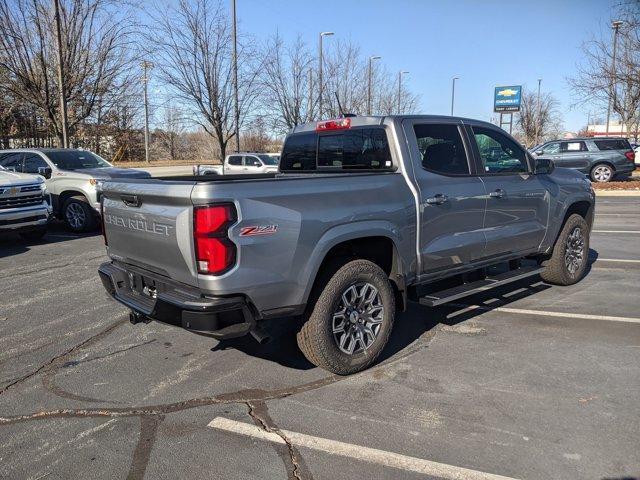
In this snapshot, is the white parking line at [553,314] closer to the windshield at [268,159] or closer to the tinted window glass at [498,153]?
the tinted window glass at [498,153]

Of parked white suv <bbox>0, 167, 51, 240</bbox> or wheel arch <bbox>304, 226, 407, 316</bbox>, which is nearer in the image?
wheel arch <bbox>304, 226, 407, 316</bbox>

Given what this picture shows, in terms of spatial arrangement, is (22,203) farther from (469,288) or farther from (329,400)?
(469,288)

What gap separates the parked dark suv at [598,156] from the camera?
20.8 metres

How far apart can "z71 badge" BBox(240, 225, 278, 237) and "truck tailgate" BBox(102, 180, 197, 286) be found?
325 mm

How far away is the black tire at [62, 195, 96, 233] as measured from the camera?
35.7ft

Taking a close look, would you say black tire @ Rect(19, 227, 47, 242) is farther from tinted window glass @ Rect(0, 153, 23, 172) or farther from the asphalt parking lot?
the asphalt parking lot

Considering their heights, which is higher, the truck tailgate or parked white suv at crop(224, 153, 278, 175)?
parked white suv at crop(224, 153, 278, 175)

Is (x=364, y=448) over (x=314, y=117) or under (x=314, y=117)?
under

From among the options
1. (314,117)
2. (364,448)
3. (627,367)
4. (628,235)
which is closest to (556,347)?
(627,367)

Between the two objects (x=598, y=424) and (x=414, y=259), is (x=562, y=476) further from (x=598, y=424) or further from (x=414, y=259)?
(x=414, y=259)

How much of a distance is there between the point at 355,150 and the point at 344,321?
1.64 metres

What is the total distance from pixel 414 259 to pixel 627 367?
1792mm

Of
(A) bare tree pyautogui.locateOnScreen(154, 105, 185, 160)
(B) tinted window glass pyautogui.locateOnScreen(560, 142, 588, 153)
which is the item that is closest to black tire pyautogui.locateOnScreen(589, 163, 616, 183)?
(B) tinted window glass pyautogui.locateOnScreen(560, 142, 588, 153)

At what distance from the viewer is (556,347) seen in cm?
436
